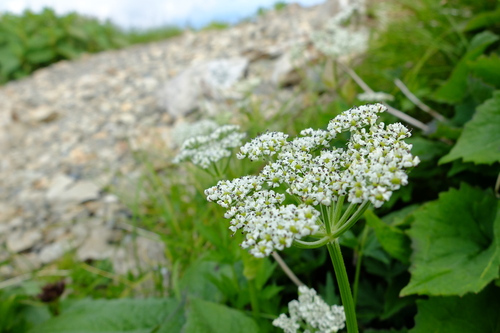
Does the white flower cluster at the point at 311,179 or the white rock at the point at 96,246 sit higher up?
the white flower cluster at the point at 311,179

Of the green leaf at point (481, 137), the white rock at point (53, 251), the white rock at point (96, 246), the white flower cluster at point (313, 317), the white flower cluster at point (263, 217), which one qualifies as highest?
the white flower cluster at point (263, 217)

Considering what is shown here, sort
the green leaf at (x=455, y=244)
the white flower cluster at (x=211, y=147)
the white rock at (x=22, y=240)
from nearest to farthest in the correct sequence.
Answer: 1. the green leaf at (x=455, y=244)
2. the white flower cluster at (x=211, y=147)
3. the white rock at (x=22, y=240)

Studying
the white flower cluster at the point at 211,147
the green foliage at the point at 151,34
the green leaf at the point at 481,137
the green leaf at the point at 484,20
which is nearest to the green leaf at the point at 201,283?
the white flower cluster at the point at 211,147

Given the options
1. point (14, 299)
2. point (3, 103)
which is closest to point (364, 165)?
point (14, 299)

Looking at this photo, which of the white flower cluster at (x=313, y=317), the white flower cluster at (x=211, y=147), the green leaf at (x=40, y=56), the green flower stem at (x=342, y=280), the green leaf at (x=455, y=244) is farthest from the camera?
the green leaf at (x=40, y=56)

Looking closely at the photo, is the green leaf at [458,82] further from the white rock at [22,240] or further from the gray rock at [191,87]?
the white rock at [22,240]

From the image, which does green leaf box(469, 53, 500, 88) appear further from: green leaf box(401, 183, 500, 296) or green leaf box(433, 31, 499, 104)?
green leaf box(401, 183, 500, 296)
